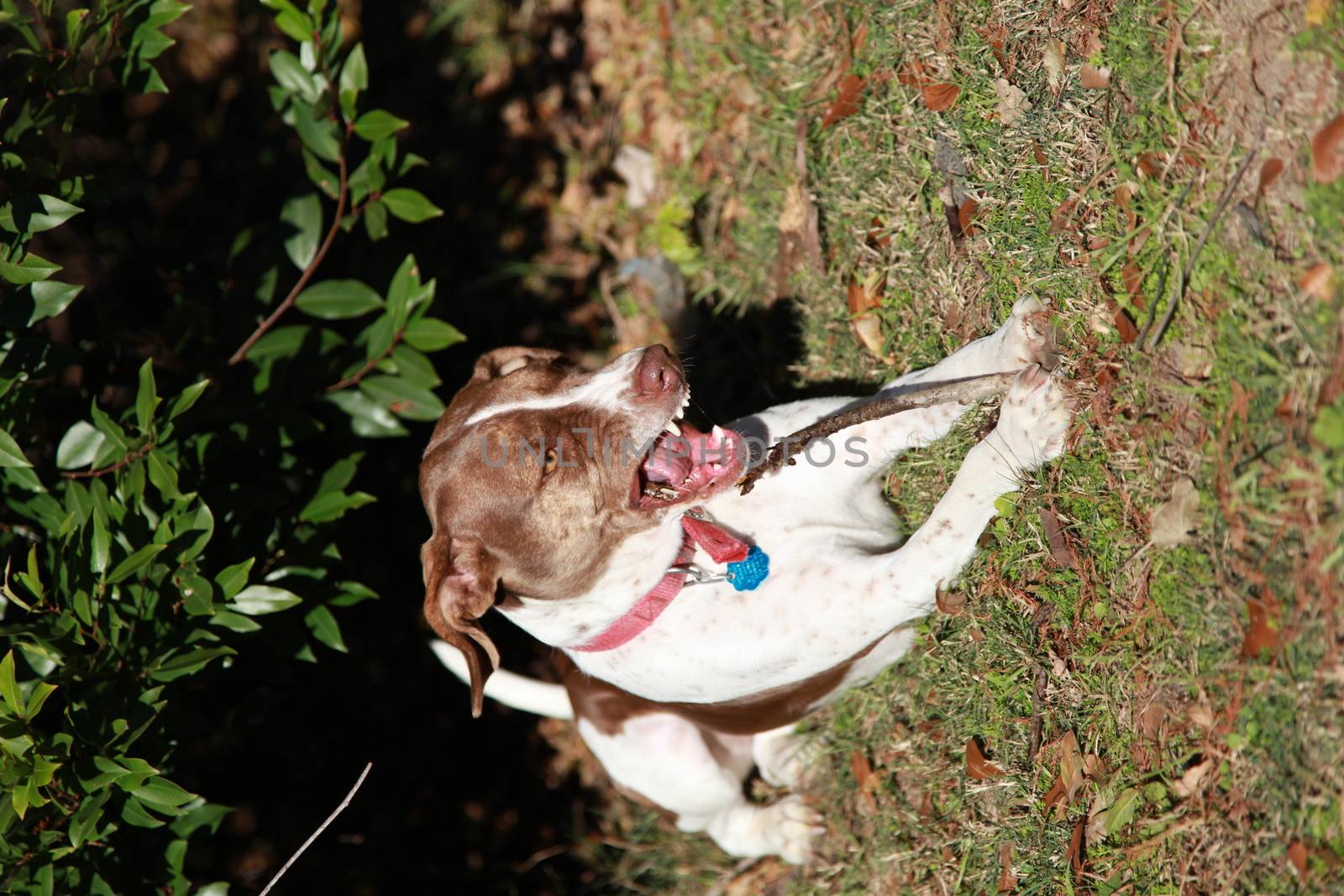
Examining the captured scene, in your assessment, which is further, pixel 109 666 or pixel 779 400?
pixel 779 400

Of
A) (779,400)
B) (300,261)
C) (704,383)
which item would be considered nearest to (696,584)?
(779,400)

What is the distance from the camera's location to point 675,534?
4047 millimetres

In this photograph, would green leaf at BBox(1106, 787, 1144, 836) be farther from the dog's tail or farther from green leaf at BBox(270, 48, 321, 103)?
green leaf at BBox(270, 48, 321, 103)

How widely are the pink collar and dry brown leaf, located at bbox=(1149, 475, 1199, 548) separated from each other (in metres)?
1.35

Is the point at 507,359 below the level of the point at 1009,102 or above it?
below

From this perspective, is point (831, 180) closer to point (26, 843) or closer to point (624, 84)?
point (624, 84)

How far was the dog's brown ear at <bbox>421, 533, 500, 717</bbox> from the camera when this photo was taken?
369 centimetres

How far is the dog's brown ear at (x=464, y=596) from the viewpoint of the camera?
3.69 metres

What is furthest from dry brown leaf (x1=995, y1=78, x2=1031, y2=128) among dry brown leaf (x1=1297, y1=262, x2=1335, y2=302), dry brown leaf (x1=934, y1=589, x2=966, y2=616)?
dry brown leaf (x1=934, y1=589, x2=966, y2=616)

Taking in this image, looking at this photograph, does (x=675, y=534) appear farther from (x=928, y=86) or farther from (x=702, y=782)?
(x=928, y=86)

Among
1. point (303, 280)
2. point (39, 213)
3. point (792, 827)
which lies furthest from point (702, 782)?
point (39, 213)

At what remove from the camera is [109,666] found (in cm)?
393

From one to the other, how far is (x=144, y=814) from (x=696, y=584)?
82.5 inches

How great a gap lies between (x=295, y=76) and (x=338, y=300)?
952mm
